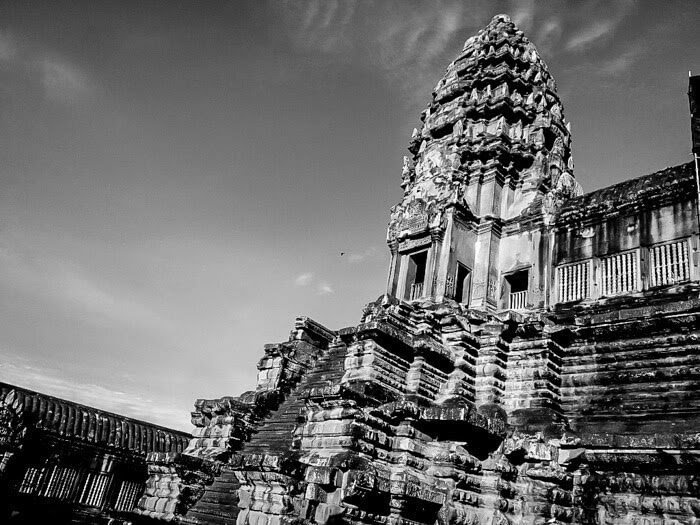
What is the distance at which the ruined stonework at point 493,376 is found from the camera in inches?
312

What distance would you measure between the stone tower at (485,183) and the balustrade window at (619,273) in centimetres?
139

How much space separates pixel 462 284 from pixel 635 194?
4715mm

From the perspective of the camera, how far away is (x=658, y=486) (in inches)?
285

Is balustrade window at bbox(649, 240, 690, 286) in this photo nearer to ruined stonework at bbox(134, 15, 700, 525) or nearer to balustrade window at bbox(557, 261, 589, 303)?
ruined stonework at bbox(134, 15, 700, 525)

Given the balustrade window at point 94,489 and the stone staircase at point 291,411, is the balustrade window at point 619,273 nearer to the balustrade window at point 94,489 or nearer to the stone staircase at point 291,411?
the stone staircase at point 291,411

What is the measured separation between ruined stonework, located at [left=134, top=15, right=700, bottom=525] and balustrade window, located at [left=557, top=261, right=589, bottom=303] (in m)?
0.04

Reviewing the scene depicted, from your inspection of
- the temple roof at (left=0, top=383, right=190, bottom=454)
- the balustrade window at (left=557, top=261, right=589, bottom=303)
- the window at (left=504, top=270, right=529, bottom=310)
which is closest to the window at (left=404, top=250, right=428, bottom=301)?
the window at (left=504, top=270, right=529, bottom=310)

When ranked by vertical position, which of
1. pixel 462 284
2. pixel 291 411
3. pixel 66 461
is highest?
pixel 462 284

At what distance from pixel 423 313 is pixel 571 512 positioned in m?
5.24

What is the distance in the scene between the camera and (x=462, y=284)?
46.9 feet

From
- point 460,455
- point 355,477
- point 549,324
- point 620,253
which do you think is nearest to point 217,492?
point 355,477

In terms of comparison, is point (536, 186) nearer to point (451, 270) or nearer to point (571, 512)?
point (451, 270)

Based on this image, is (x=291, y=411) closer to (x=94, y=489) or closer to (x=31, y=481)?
(x=94, y=489)

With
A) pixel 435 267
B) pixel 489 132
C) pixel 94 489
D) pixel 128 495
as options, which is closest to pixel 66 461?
pixel 94 489
